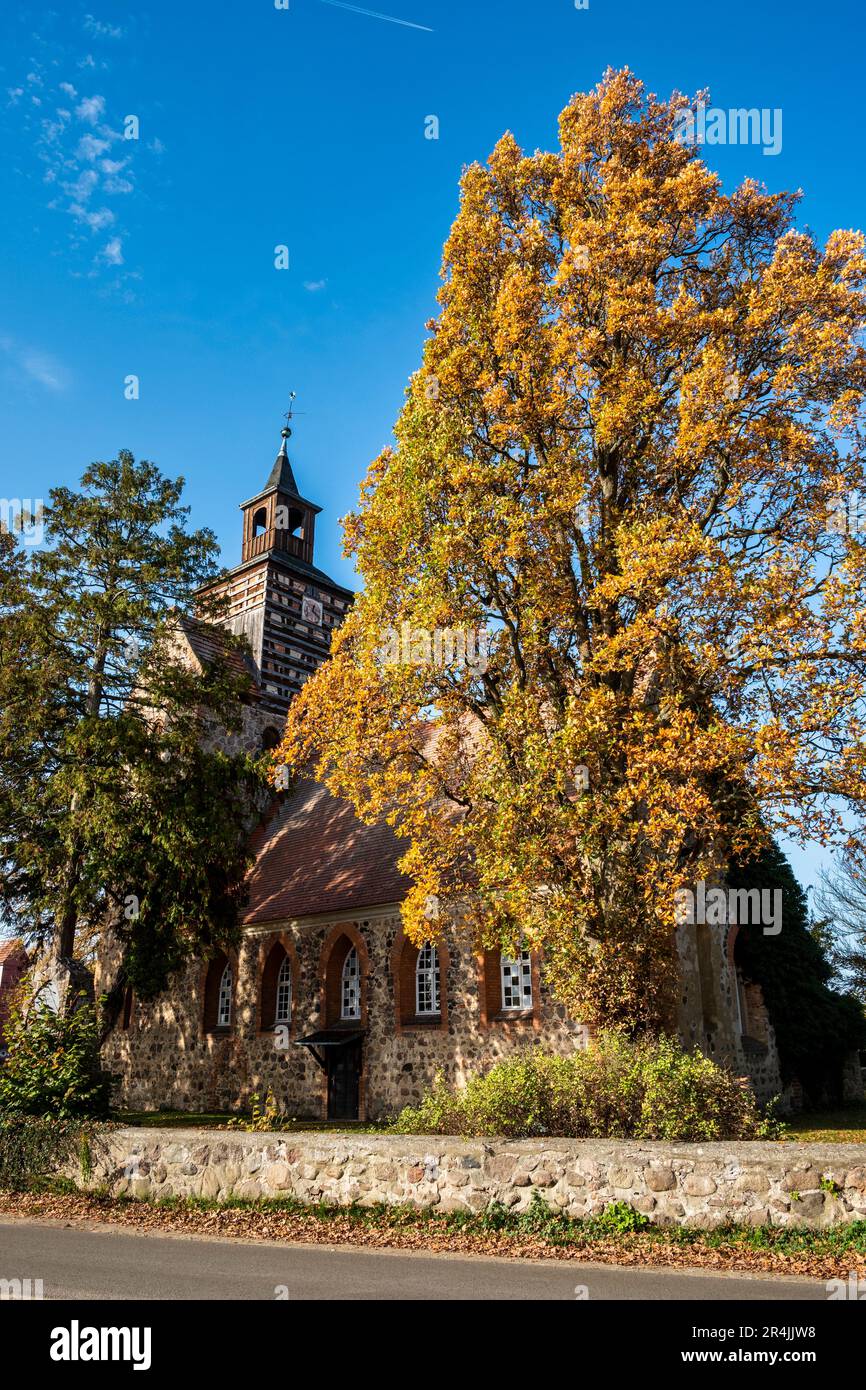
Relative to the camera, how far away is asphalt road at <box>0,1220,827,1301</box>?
21.8 feet

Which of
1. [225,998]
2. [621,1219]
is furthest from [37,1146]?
[225,998]

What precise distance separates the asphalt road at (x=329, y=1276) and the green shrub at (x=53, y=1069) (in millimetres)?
3826

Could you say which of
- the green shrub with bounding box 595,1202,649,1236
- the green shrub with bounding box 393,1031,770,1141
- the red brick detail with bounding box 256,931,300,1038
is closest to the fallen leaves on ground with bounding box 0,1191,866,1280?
the green shrub with bounding box 595,1202,649,1236

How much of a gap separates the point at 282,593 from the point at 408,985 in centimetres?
1781

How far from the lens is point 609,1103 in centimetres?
1005

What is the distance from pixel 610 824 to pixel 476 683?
329cm

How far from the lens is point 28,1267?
775 cm

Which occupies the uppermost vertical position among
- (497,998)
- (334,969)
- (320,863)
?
(320,863)

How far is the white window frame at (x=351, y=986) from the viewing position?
21312mm

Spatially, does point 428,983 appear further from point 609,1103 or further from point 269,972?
point 609,1103

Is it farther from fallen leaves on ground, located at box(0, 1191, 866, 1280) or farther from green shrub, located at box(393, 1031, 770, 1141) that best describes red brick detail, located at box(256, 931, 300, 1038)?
green shrub, located at box(393, 1031, 770, 1141)

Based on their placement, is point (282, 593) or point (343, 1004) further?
point (282, 593)

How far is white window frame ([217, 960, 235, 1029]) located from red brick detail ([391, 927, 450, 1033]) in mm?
6568
